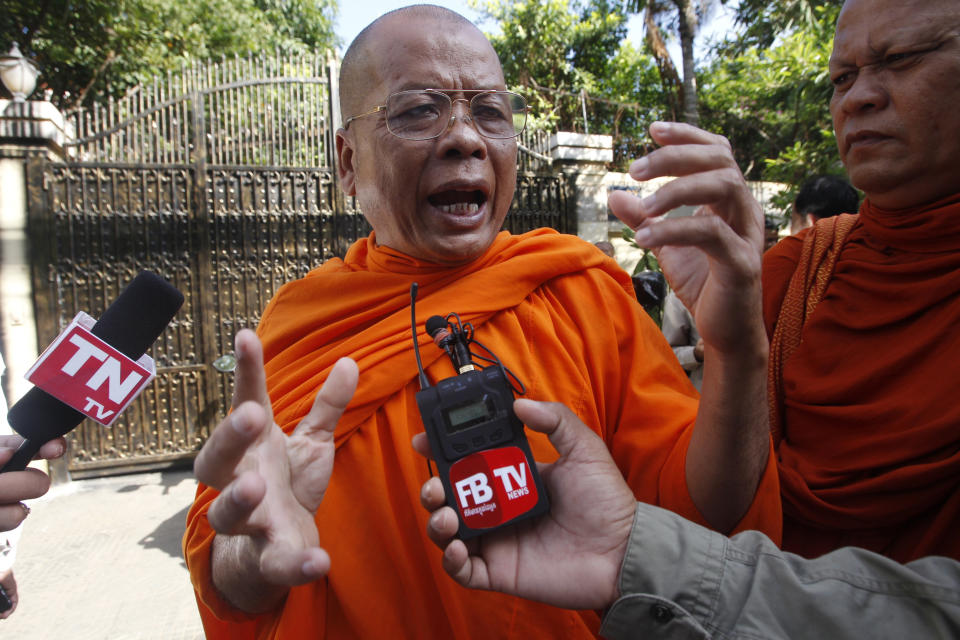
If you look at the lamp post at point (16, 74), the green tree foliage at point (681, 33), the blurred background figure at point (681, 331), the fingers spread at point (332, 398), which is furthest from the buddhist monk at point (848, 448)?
the green tree foliage at point (681, 33)

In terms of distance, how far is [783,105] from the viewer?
9656mm

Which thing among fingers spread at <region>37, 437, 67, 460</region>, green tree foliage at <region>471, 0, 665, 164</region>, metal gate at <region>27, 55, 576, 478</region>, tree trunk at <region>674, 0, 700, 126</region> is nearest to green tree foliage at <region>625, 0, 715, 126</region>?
tree trunk at <region>674, 0, 700, 126</region>

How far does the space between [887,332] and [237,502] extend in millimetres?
1225

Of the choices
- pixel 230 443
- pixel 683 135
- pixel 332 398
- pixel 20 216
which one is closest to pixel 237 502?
pixel 230 443

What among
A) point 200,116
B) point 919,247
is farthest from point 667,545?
point 200,116

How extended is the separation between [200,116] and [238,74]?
60 cm

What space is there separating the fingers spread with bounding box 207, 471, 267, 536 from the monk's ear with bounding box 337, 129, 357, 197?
1.06 meters

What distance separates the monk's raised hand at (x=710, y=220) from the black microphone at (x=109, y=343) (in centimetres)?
92

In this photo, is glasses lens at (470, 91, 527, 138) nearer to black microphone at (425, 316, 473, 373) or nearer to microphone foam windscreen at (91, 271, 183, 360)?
black microphone at (425, 316, 473, 373)

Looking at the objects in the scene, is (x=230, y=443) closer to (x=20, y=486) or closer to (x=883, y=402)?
(x=20, y=486)

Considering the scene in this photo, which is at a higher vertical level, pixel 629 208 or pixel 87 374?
pixel 629 208

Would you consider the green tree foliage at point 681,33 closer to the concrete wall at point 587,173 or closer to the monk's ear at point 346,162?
the concrete wall at point 587,173

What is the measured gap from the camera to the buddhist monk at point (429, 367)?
0.92 m

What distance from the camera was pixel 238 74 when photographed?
19.4 ft
